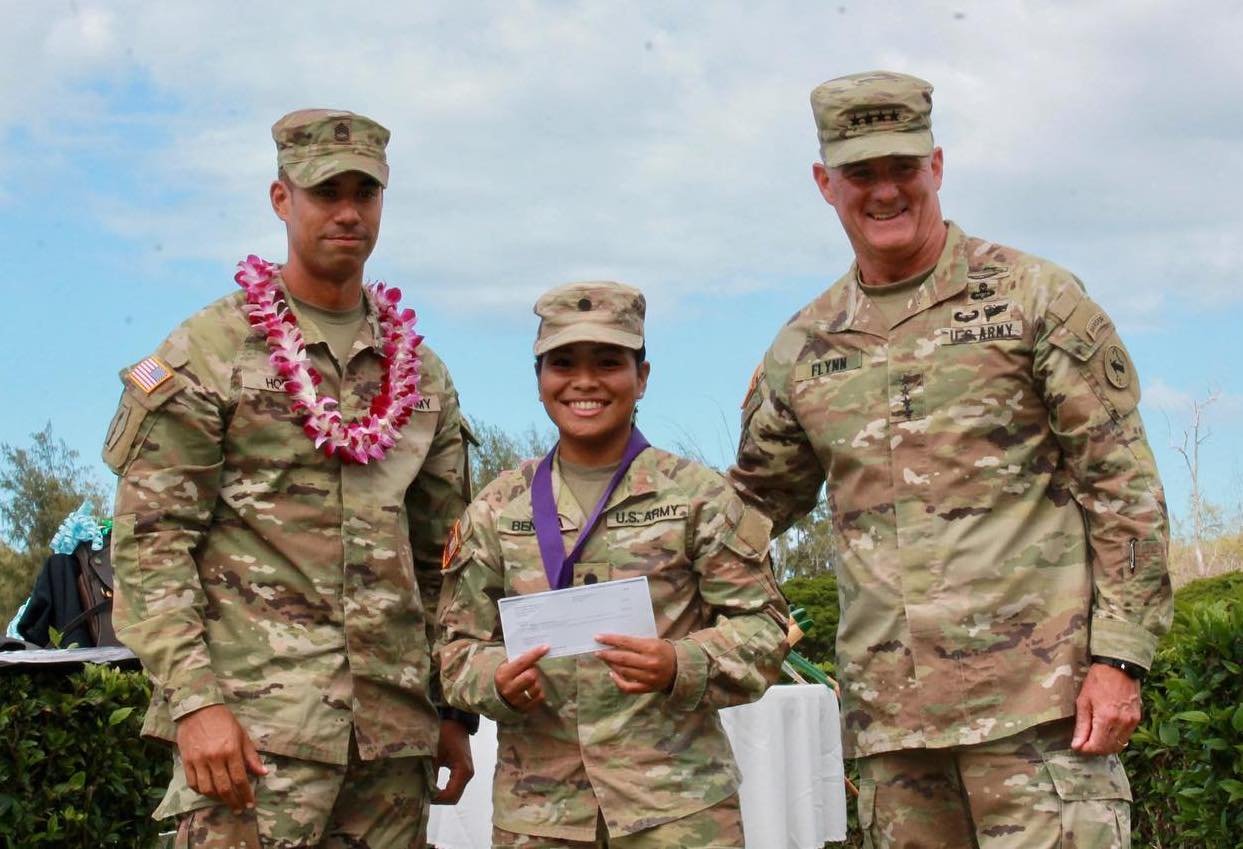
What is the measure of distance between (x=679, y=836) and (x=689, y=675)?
0.40 m

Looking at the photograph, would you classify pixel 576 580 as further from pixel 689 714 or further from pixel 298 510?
pixel 298 510

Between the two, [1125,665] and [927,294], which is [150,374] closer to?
[927,294]

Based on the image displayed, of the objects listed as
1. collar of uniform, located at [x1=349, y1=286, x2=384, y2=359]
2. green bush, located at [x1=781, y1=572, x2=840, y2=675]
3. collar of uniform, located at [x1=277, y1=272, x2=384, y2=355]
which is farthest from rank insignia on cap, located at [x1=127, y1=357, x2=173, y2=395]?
green bush, located at [x1=781, y1=572, x2=840, y2=675]

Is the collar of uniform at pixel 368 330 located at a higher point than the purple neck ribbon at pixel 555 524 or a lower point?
higher

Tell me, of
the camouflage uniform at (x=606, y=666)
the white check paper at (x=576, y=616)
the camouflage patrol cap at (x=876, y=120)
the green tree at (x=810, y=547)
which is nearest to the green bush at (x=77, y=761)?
the camouflage uniform at (x=606, y=666)

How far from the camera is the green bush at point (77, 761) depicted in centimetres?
618

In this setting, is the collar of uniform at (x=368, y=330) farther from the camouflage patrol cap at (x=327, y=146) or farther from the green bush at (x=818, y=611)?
the green bush at (x=818, y=611)

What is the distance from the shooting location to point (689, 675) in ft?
12.8

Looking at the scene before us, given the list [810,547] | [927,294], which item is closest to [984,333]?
[927,294]

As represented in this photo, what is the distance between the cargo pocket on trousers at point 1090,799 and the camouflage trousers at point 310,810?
5.85 feet

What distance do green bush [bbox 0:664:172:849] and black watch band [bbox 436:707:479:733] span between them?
227 cm

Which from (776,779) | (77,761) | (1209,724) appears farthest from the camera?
(776,779)

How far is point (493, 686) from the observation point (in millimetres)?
3965

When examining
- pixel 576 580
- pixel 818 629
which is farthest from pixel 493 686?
pixel 818 629
